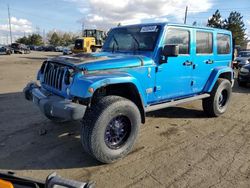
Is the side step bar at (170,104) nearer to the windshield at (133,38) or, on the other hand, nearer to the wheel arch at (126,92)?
the wheel arch at (126,92)

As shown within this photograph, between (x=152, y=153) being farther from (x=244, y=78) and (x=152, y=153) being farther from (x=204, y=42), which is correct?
(x=244, y=78)

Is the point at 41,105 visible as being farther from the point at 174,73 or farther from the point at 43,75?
the point at 174,73

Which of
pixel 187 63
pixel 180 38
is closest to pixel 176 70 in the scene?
pixel 187 63

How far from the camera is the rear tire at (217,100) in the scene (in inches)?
243

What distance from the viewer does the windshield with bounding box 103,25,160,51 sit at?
191 inches

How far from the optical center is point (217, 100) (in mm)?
6199

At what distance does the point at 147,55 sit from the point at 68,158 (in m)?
2.21

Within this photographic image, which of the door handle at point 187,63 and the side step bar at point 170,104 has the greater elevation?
the door handle at point 187,63

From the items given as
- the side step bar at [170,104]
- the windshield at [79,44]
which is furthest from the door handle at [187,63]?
the windshield at [79,44]

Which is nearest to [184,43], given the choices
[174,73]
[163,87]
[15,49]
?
[174,73]

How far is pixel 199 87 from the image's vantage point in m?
5.86

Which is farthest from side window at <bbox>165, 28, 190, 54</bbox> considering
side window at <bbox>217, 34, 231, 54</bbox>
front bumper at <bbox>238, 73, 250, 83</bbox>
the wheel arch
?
front bumper at <bbox>238, 73, 250, 83</bbox>

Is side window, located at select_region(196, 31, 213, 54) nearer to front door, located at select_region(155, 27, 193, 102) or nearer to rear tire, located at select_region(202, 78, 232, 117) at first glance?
front door, located at select_region(155, 27, 193, 102)

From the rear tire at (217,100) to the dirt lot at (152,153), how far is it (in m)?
0.19
